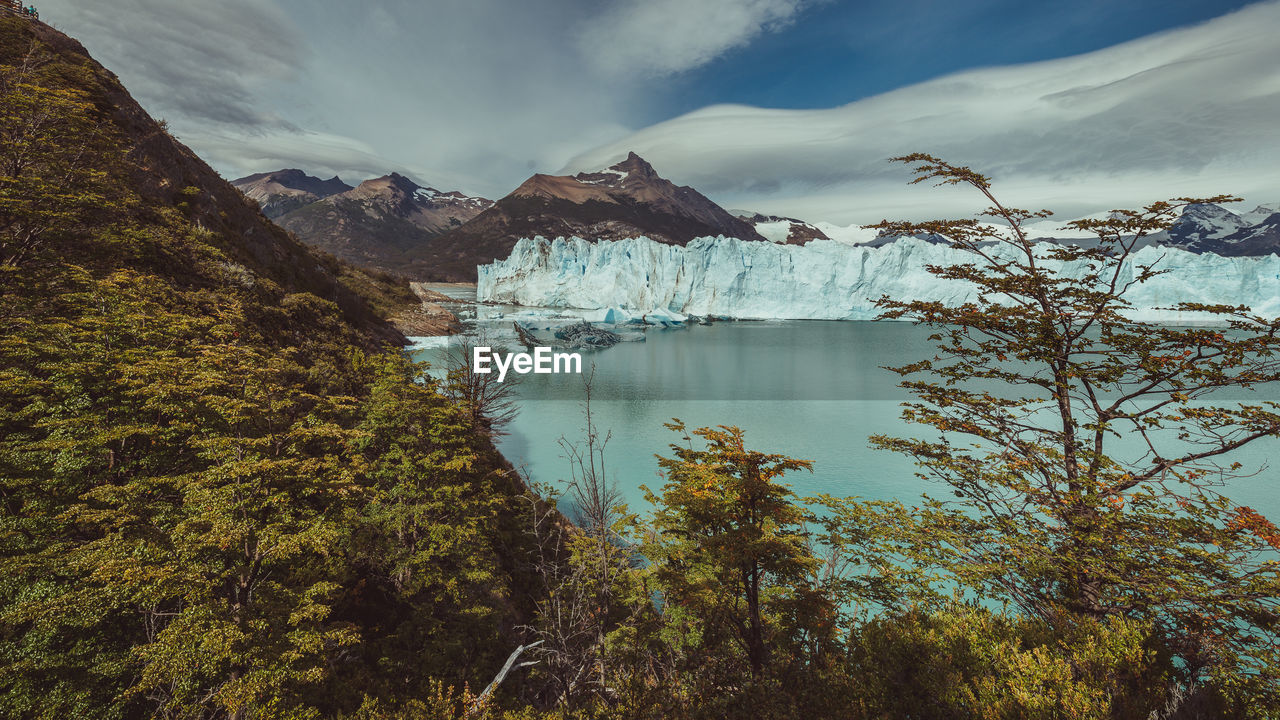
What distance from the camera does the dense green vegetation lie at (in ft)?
12.1

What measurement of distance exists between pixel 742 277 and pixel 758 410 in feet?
133

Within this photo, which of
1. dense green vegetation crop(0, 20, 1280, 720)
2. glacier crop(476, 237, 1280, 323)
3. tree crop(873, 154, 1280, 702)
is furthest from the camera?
glacier crop(476, 237, 1280, 323)

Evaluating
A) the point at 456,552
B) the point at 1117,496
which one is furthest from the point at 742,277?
the point at 456,552

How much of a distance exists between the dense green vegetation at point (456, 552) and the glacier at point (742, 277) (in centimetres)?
4810

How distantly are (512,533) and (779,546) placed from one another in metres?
7.92

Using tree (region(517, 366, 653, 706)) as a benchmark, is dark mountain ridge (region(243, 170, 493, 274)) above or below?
above

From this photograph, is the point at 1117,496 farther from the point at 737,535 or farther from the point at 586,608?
the point at 586,608

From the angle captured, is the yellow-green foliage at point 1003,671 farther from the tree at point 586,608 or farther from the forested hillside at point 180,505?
the forested hillside at point 180,505

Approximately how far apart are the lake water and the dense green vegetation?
17.6 ft

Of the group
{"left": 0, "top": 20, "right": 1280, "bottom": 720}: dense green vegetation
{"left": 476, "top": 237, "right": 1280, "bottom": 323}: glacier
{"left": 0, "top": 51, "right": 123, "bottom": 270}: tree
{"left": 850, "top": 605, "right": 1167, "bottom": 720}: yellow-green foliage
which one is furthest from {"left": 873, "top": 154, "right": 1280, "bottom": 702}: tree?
{"left": 476, "top": 237, "right": 1280, "bottom": 323}: glacier

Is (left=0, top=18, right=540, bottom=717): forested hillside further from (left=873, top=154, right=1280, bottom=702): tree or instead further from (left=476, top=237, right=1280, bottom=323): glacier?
(left=476, top=237, right=1280, bottom=323): glacier

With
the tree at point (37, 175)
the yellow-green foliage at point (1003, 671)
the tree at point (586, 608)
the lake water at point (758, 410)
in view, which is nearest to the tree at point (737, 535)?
the yellow-green foliage at point (1003, 671)

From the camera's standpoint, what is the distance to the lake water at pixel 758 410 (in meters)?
16.3

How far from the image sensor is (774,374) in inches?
1294
